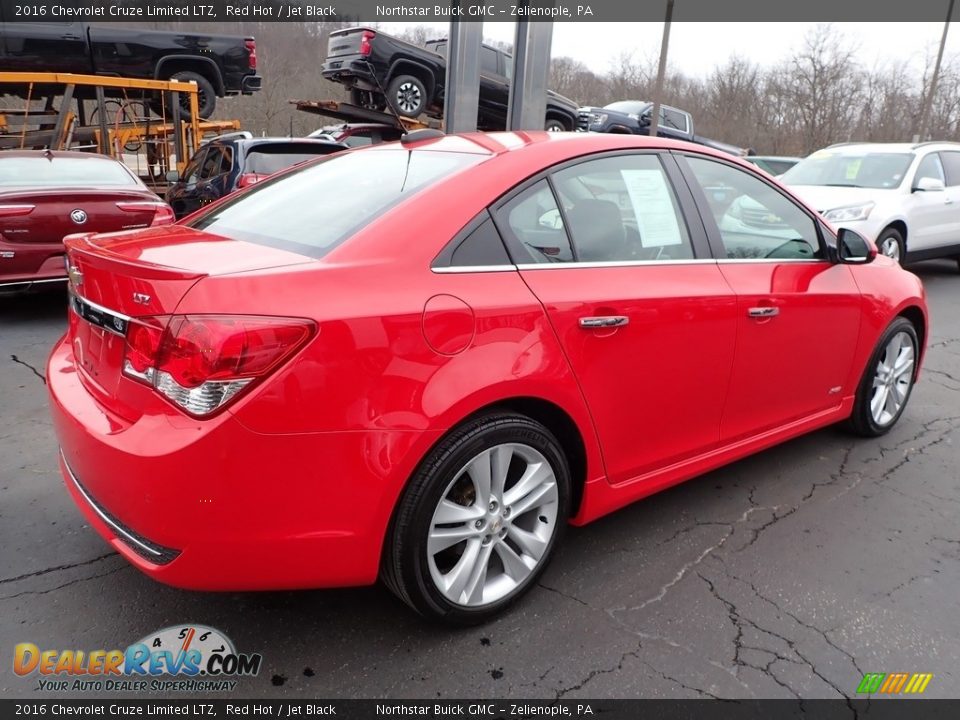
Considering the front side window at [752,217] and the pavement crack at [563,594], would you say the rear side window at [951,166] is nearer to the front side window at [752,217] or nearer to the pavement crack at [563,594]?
the front side window at [752,217]

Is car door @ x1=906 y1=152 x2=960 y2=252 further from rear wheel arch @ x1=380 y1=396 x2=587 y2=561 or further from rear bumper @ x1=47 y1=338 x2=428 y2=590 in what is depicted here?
rear bumper @ x1=47 y1=338 x2=428 y2=590

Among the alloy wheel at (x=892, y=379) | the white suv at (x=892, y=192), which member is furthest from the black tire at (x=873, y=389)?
the white suv at (x=892, y=192)

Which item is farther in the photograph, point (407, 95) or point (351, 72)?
point (407, 95)

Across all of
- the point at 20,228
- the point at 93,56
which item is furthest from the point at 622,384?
the point at 93,56

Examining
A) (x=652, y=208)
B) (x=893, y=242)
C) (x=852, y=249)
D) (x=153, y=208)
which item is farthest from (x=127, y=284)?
(x=893, y=242)

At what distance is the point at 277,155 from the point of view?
9039mm

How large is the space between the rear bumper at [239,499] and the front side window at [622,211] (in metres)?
1.11

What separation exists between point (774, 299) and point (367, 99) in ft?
45.1

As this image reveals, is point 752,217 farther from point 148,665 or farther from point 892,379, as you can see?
point 148,665

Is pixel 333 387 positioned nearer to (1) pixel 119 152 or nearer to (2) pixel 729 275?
(2) pixel 729 275

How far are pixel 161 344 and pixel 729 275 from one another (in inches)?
84.3

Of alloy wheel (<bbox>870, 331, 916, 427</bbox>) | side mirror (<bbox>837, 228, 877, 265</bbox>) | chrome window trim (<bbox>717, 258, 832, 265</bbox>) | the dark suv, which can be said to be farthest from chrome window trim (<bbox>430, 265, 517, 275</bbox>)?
the dark suv

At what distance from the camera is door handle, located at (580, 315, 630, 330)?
2.44 metres

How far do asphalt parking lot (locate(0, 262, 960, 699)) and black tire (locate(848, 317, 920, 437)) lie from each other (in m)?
0.55
